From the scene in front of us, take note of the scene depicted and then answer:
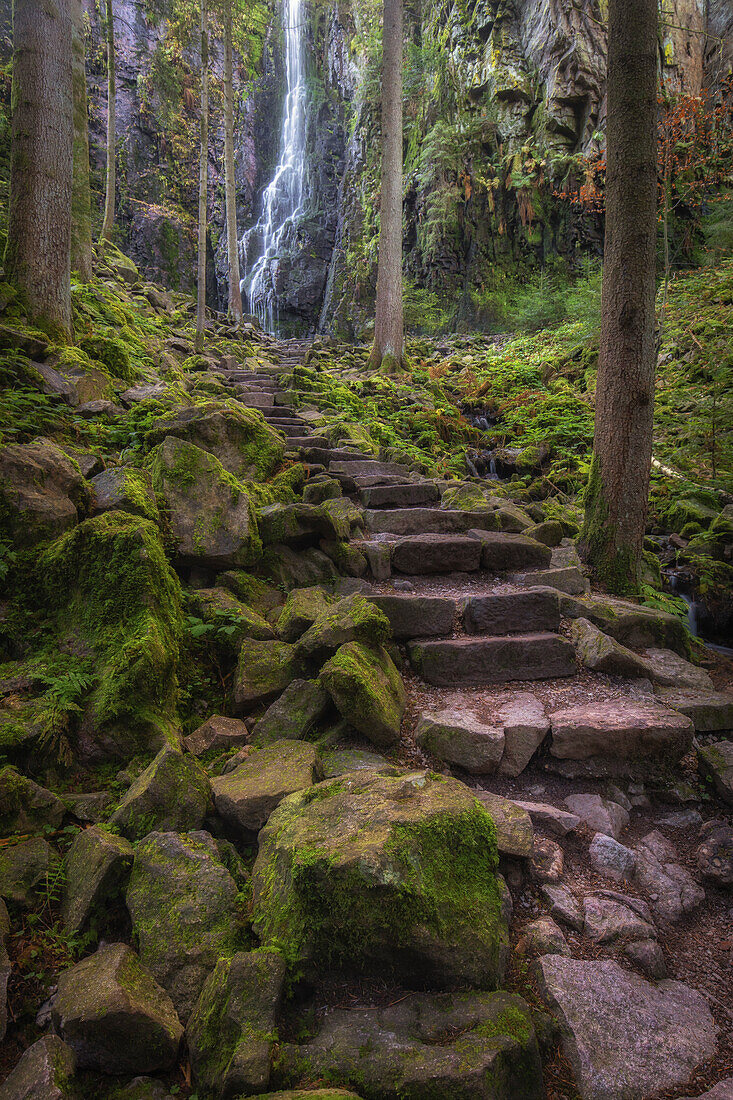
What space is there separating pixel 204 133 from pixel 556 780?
14.2 meters

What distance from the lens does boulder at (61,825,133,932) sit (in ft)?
6.59

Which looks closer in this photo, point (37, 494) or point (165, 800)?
point (165, 800)

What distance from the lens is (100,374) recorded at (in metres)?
6.28

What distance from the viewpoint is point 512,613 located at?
167 inches

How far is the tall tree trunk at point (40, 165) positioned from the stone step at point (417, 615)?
18.2ft

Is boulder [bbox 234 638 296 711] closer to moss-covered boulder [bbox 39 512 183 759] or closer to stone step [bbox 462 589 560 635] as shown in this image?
moss-covered boulder [bbox 39 512 183 759]

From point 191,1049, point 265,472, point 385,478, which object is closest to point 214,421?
point 265,472

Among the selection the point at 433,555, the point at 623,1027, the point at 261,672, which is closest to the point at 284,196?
the point at 433,555

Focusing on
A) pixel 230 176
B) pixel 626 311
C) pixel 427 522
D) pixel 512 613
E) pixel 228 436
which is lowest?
pixel 512 613

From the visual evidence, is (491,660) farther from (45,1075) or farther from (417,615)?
(45,1075)

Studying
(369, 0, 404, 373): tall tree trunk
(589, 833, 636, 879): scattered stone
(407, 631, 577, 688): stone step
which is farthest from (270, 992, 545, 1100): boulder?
(369, 0, 404, 373): tall tree trunk

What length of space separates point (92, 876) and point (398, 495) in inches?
203

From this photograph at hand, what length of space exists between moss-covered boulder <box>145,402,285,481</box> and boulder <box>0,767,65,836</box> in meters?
3.66

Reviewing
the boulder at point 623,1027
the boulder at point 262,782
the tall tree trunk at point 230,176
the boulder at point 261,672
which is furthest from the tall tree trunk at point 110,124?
the boulder at point 623,1027
